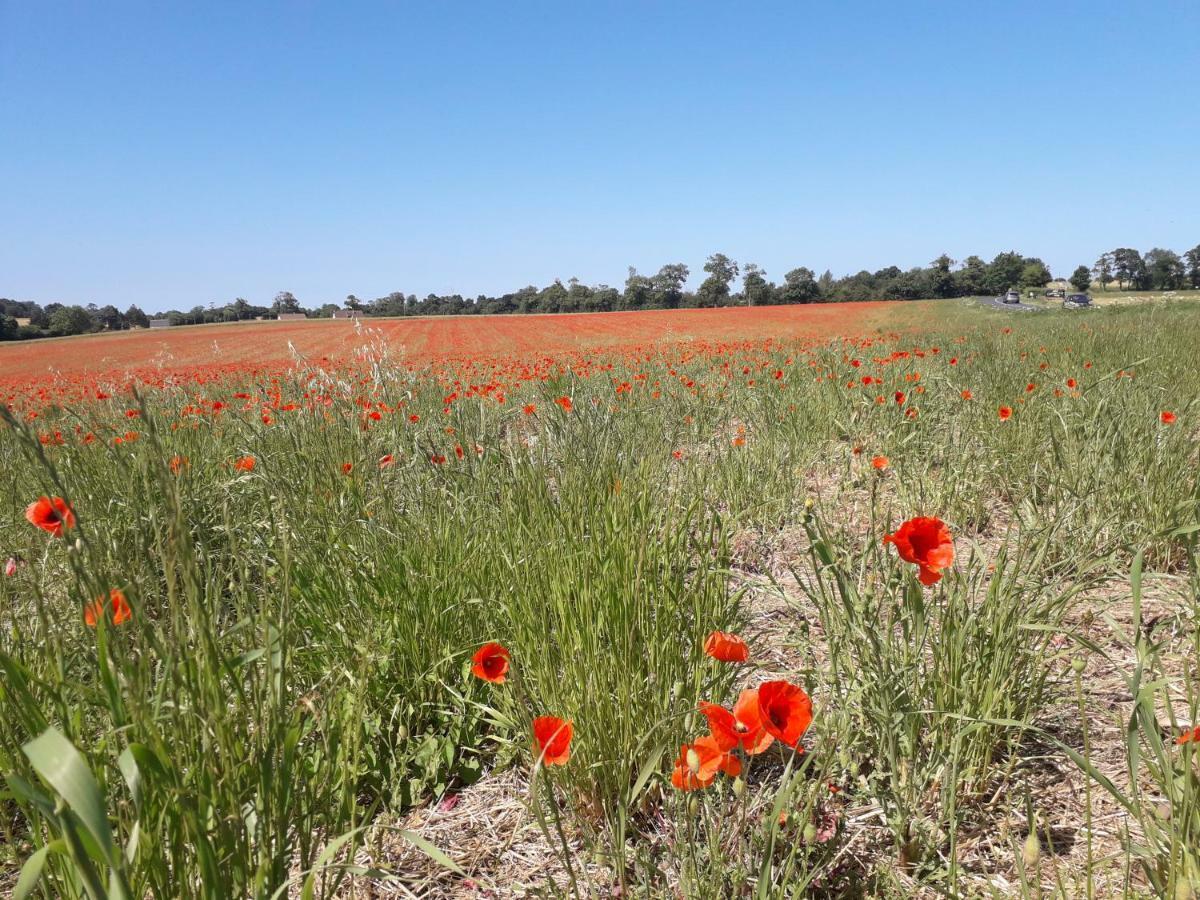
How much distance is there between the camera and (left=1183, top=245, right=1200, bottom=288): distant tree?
273 ft

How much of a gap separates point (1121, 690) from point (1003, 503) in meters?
1.66

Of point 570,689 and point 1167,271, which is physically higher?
point 1167,271

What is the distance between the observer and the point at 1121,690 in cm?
183

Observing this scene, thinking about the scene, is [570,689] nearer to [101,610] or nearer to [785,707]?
[785,707]

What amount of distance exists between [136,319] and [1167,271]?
11795 centimetres

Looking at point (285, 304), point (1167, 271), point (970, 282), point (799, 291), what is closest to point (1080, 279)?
point (1167, 271)

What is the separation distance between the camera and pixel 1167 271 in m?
84.9

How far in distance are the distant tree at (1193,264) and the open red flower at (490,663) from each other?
111 metres

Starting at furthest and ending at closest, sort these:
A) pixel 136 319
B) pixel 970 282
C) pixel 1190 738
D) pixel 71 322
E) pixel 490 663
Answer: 1. pixel 970 282
2. pixel 136 319
3. pixel 71 322
4. pixel 490 663
5. pixel 1190 738

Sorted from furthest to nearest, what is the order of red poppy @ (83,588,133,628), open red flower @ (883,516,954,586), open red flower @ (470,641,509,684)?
1. open red flower @ (470,641,509,684)
2. open red flower @ (883,516,954,586)
3. red poppy @ (83,588,133,628)

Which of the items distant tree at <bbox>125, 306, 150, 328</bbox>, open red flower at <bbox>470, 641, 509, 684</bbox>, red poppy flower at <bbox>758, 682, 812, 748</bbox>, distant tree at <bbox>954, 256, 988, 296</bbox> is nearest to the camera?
red poppy flower at <bbox>758, 682, 812, 748</bbox>

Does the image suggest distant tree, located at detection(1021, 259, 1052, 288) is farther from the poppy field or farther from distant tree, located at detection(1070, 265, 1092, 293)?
the poppy field

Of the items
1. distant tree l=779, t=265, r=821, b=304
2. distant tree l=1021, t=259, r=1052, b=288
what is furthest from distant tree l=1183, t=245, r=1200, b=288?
distant tree l=779, t=265, r=821, b=304

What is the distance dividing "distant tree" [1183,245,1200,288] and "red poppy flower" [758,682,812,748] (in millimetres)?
110816
